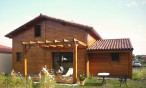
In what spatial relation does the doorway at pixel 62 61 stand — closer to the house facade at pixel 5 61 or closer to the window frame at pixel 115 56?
the window frame at pixel 115 56

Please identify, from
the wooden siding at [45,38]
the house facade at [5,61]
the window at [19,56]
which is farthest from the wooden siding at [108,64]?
the house facade at [5,61]

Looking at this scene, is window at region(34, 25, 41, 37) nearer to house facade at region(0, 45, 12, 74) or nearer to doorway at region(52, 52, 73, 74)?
doorway at region(52, 52, 73, 74)

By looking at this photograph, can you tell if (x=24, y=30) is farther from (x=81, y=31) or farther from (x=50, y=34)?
(x=81, y=31)

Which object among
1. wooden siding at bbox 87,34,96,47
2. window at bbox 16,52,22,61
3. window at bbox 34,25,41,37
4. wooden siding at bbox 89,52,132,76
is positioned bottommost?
wooden siding at bbox 89,52,132,76

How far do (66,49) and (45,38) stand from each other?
266 centimetres

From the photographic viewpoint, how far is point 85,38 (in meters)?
17.8

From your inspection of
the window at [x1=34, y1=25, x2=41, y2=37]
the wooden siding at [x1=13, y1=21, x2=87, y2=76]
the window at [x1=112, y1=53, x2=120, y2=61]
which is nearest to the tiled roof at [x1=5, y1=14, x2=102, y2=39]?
the wooden siding at [x1=13, y1=21, x2=87, y2=76]

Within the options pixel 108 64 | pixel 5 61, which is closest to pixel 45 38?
pixel 5 61

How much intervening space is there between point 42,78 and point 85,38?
26.3 feet

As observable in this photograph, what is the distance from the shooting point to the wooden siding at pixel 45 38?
18.2 m

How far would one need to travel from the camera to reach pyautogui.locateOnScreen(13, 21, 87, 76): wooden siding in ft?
59.6

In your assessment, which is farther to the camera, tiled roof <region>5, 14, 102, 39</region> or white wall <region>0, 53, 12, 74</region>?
white wall <region>0, 53, 12, 74</region>

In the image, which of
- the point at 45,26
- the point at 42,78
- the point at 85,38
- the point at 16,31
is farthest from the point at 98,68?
the point at 16,31

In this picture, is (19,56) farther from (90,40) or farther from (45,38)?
(90,40)
